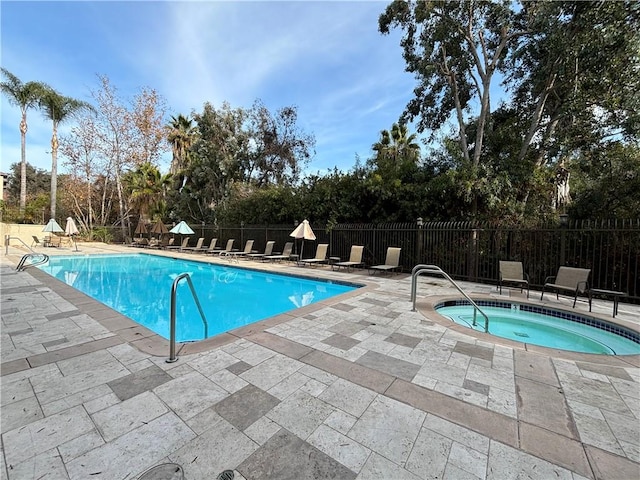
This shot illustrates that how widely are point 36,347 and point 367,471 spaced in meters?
4.15

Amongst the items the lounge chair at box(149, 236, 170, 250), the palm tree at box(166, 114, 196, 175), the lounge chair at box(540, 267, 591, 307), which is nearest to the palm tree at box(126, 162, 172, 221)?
the palm tree at box(166, 114, 196, 175)

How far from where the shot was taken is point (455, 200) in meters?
9.87

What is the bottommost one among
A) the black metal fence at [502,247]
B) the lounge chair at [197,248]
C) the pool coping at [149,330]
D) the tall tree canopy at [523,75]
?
the pool coping at [149,330]

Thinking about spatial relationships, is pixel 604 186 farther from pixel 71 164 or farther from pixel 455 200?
pixel 71 164

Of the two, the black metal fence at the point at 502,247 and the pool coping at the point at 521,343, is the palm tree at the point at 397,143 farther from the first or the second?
the pool coping at the point at 521,343

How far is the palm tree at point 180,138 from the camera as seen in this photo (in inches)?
982

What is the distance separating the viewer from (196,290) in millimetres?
8680

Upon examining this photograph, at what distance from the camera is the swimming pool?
457 centimetres

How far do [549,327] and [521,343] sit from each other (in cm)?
225

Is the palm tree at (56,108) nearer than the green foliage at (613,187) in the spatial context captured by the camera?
No

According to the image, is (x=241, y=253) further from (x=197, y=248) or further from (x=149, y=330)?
(x=149, y=330)

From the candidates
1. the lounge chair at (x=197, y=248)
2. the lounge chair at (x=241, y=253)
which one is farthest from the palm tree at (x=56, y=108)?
the lounge chair at (x=241, y=253)

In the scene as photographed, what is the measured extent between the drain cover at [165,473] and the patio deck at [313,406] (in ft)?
0.14

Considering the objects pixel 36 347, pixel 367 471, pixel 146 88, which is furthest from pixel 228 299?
pixel 146 88
